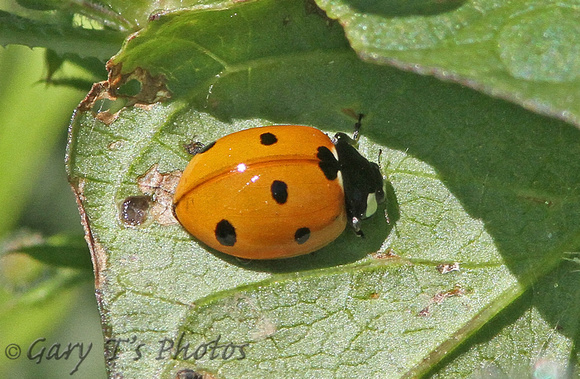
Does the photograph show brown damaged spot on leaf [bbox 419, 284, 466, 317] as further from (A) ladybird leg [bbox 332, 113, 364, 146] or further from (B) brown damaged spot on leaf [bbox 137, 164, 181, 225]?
(B) brown damaged spot on leaf [bbox 137, 164, 181, 225]

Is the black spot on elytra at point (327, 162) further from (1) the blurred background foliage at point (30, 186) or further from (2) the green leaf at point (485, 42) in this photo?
(1) the blurred background foliage at point (30, 186)

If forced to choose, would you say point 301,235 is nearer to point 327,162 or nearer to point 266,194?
point 266,194

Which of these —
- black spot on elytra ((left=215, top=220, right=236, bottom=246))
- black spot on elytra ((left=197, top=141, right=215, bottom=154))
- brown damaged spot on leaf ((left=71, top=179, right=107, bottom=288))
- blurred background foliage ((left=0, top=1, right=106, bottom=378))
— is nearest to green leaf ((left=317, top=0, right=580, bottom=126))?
black spot on elytra ((left=197, top=141, right=215, bottom=154))

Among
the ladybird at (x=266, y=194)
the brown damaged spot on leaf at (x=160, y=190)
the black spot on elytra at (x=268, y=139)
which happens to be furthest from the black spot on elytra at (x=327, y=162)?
the brown damaged spot on leaf at (x=160, y=190)

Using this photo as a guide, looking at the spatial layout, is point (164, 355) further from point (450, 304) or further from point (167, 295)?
point (450, 304)

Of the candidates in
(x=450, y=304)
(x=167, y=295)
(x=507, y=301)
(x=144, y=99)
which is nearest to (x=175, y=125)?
(x=144, y=99)

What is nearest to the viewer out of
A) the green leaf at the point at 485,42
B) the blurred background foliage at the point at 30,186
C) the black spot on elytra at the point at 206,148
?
the green leaf at the point at 485,42

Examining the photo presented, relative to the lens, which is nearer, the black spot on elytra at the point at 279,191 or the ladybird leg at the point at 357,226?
the black spot on elytra at the point at 279,191

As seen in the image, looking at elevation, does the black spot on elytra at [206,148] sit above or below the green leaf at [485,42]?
below
